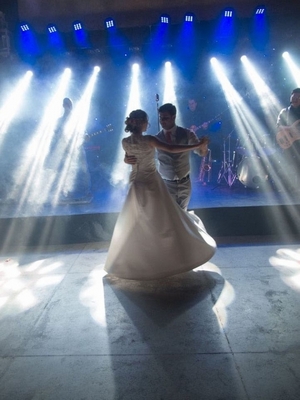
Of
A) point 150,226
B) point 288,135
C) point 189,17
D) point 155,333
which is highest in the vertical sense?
point 189,17

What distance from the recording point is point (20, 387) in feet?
5.76

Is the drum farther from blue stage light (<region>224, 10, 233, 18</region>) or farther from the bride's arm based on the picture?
blue stage light (<region>224, 10, 233, 18</region>)

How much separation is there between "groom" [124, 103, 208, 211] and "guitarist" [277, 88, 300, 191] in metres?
2.85

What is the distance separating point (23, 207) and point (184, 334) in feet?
13.8

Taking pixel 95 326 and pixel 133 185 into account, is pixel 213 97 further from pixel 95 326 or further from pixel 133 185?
pixel 95 326

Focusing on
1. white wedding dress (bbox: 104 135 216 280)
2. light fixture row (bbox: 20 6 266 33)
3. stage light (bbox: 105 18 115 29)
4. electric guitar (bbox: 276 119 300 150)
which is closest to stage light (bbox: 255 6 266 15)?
light fixture row (bbox: 20 6 266 33)

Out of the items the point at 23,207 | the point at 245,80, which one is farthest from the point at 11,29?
the point at 245,80

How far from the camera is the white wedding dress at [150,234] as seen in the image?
9.25 feet

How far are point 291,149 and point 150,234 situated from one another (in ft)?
12.4

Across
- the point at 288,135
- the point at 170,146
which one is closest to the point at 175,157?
the point at 170,146

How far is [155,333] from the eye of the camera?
2.17 meters

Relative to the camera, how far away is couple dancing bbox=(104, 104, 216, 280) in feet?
9.26

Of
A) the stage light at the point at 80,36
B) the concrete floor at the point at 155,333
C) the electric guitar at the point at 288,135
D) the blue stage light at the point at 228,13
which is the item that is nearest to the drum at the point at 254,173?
the electric guitar at the point at 288,135

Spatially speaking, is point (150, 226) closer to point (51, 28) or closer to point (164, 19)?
point (164, 19)
